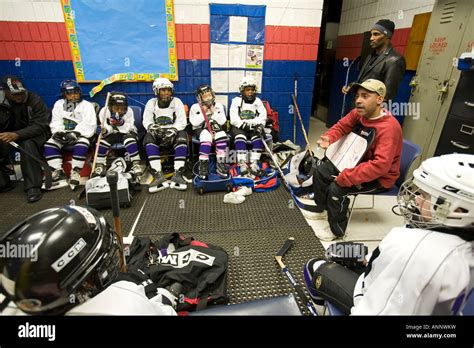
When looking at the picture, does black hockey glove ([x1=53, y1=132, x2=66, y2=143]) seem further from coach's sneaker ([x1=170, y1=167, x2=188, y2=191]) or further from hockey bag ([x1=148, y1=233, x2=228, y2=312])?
hockey bag ([x1=148, y1=233, x2=228, y2=312])

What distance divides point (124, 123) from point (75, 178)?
2.94ft

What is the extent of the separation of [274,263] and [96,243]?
1.45m

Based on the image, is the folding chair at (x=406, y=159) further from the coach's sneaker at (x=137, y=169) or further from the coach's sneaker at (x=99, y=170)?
the coach's sneaker at (x=99, y=170)

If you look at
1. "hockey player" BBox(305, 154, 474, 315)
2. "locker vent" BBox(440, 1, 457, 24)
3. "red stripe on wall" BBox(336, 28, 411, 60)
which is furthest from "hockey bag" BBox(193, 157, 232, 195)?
"red stripe on wall" BBox(336, 28, 411, 60)

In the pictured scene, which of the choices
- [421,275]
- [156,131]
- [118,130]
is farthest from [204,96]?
[421,275]

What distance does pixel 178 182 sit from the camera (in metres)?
3.07

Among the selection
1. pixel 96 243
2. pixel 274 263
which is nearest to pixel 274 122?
pixel 274 263

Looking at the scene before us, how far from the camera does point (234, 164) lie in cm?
Answer: 336

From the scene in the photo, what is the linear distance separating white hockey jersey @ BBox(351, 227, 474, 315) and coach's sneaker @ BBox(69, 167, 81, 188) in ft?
10.5

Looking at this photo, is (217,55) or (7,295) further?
(217,55)

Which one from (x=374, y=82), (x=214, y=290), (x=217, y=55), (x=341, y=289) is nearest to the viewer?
(x=341, y=289)

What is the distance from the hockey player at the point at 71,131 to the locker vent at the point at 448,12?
4.27 meters
